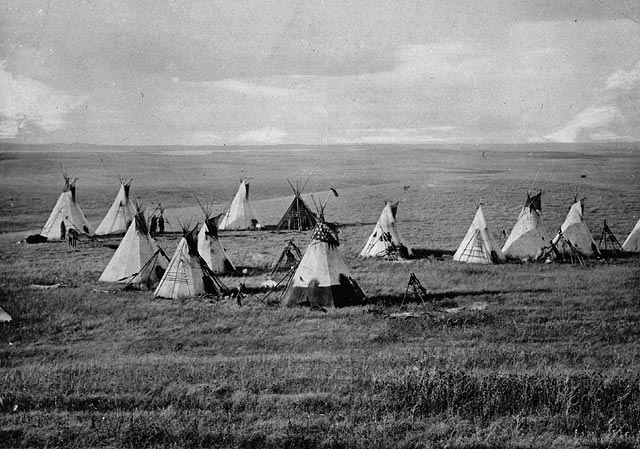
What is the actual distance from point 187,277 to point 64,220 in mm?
12854

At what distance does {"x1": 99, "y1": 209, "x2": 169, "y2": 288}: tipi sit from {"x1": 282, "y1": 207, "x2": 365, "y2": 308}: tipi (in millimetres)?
4346

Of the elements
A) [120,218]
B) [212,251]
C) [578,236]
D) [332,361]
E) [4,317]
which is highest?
[120,218]

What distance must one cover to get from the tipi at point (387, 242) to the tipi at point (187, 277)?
7.24 meters

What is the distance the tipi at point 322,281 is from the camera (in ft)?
46.3

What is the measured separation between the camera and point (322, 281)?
46.8 ft

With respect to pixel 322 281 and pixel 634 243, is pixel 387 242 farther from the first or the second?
pixel 634 243

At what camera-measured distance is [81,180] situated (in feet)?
165

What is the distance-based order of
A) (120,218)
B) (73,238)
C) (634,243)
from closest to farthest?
(634,243) → (73,238) → (120,218)

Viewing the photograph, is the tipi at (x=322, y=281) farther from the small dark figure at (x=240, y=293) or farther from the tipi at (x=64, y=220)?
the tipi at (x=64, y=220)

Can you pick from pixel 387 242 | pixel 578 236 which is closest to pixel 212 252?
pixel 387 242

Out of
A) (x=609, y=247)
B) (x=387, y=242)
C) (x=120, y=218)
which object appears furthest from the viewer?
(x=120, y=218)

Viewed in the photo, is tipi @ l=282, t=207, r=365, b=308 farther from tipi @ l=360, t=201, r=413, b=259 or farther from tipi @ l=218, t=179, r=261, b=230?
tipi @ l=218, t=179, r=261, b=230

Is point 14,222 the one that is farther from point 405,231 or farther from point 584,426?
point 584,426

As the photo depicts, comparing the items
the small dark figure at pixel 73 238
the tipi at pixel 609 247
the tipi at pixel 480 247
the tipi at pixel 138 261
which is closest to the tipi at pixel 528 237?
the tipi at pixel 480 247
